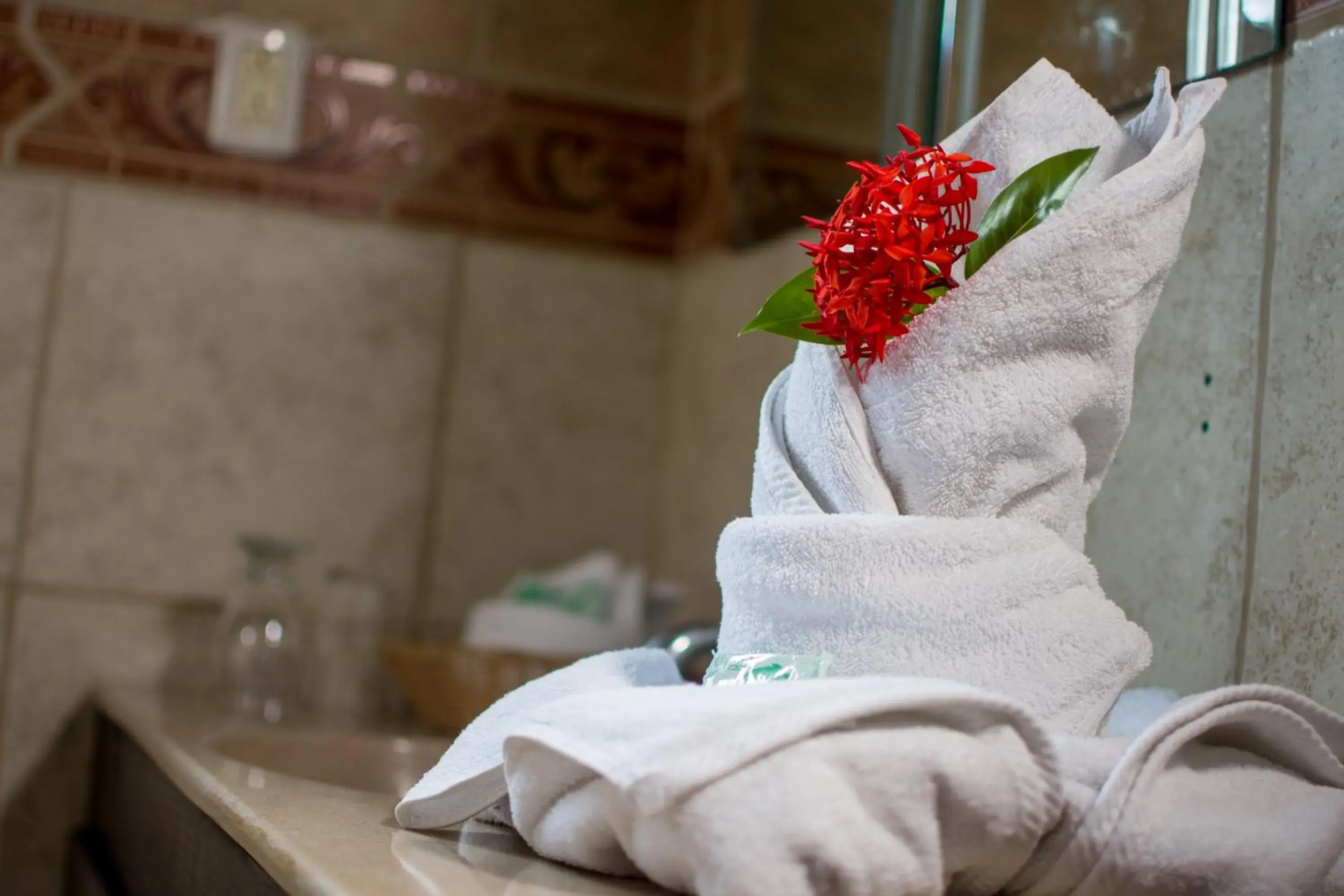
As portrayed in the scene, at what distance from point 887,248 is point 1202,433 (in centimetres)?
30

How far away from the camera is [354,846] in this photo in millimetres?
593

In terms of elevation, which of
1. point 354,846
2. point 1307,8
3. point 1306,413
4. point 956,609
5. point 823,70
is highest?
point 823,70

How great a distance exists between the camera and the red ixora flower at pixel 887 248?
24.3 inches

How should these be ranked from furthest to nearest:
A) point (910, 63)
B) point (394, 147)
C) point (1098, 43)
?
point (394, 147)
point (910, 63)
point (1098, 43)

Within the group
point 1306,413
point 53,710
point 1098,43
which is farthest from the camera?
point 53,710

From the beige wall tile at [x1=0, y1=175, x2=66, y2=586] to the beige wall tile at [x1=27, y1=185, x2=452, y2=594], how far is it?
2cm

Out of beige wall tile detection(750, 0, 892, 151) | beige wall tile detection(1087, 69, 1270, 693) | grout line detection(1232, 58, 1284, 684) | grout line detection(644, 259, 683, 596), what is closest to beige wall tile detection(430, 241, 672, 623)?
grout line detection(644, 259, 683, 596)

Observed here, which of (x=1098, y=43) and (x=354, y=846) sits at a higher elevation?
(x=1098, y=43)

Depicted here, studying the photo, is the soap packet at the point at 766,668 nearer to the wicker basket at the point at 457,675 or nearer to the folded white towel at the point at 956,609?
the folded white towel at the point at 956,609

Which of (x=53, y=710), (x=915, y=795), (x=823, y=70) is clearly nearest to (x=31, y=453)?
(x=53, y=710)

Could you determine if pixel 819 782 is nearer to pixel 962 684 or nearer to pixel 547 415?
pixel 962 684

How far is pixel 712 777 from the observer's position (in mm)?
467

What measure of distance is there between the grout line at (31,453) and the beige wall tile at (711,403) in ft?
2.13

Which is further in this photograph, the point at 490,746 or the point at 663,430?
the point at 663,430
